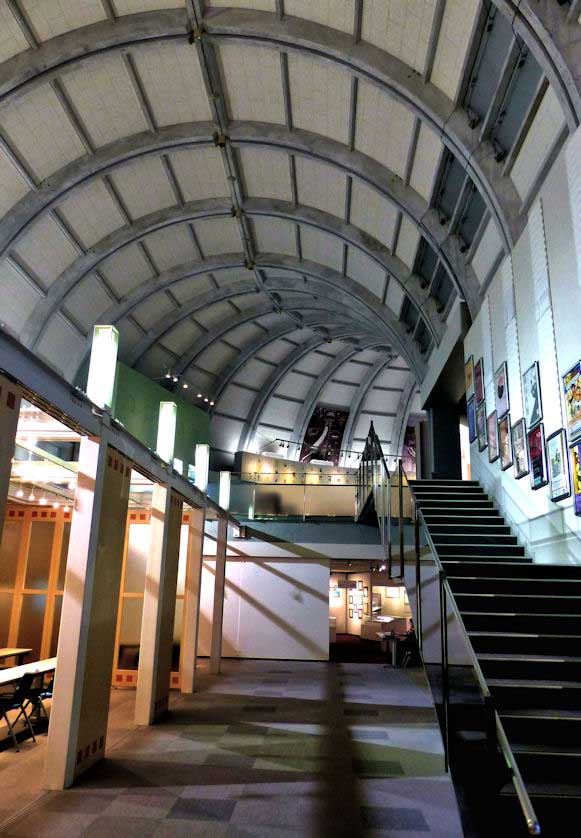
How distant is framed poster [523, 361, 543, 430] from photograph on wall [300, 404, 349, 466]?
19392 millimetres

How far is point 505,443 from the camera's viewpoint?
938cm

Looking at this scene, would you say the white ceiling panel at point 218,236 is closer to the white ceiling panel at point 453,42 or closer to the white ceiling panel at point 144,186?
the white ceiling panel at point 144,186

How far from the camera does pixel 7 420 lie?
4.47m

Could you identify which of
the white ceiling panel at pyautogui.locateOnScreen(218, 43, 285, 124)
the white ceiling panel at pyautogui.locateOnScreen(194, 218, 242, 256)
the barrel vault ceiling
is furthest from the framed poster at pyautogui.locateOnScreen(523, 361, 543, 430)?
the white ceiling panel at pyautogui.locateOnScreen(194, 218, 242, 256)

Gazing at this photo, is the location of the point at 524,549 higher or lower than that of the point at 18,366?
lower

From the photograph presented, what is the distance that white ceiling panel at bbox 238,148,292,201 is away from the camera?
14.4 metres

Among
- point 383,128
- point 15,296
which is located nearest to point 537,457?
point 383,128

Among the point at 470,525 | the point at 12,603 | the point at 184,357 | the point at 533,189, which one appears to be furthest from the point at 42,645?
the point at 184,357

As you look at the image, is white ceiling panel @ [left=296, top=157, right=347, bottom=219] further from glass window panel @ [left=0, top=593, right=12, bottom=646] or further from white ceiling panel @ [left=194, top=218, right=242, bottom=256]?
glass window panel @ [left=0, top=593, right=12, bottom=646]

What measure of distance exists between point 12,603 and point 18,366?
8.29m

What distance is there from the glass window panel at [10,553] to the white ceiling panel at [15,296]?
4.71 m

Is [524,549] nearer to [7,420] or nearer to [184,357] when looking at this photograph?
[7,420]

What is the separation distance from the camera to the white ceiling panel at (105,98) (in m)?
11.6

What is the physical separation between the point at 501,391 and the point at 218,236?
10.8 meters
